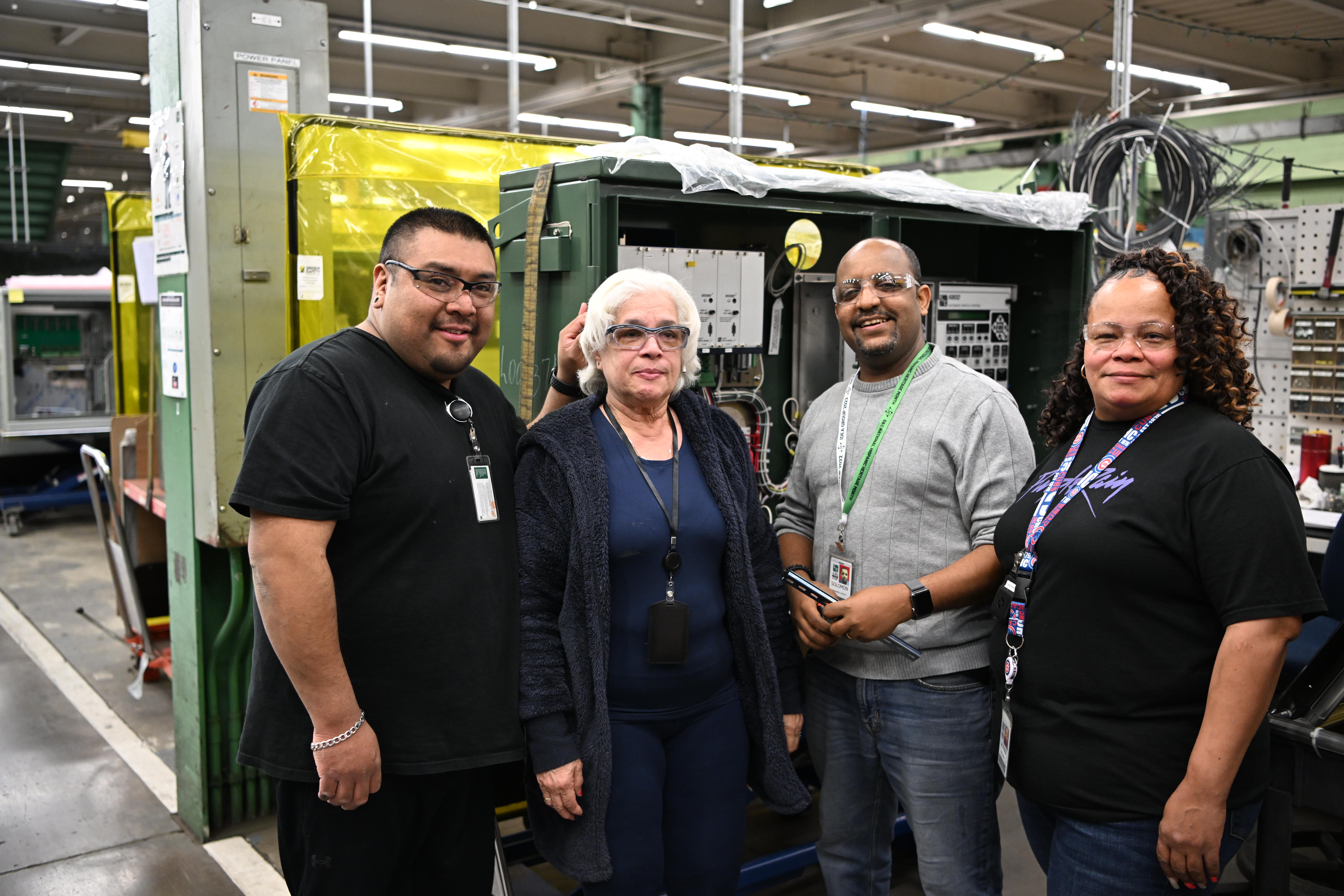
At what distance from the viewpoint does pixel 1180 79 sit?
9523 mm

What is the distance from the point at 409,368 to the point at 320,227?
1.59 meters

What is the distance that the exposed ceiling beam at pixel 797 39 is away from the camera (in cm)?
739

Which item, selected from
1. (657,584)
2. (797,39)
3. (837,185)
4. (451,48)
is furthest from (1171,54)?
(657,584)

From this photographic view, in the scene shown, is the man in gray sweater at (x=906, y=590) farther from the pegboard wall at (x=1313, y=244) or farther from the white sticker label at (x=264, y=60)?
the pegboard wall at (x=1313, y=244)

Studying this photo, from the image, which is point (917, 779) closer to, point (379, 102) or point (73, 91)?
point (379, 102)

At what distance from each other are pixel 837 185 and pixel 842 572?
3.69 ft

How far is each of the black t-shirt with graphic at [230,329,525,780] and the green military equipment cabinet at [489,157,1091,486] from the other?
72 cm

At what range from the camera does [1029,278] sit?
3.35 metres

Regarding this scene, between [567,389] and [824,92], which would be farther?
[824,92]

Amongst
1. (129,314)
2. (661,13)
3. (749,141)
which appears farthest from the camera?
(749,141)

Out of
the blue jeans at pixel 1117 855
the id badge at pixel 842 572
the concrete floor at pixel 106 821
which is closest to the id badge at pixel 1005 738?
the blue jeans at pixel 1117 855

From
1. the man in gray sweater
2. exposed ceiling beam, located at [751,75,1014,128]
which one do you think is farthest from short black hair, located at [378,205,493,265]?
exposed ceiling beam, located at [751,75,1014,128]

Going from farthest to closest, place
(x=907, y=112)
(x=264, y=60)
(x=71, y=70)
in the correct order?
1. (x=907, y=112)
2. (x=71, y=70)
3. (x=264, y=60)

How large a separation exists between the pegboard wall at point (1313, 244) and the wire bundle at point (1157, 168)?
36 cm
